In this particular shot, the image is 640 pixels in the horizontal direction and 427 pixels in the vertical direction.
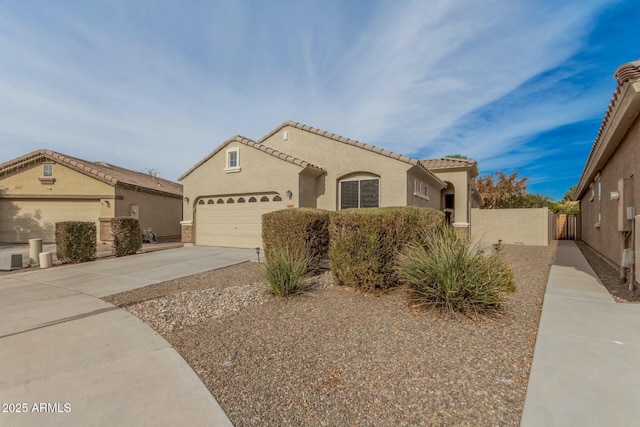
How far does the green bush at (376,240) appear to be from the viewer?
19.3 feet

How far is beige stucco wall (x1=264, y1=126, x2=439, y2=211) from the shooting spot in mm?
12133

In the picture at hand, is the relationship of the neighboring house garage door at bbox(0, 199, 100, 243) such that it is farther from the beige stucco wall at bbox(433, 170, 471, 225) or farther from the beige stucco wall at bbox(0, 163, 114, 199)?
the beige stucco wall at bbox(433, 170, 471, 225)

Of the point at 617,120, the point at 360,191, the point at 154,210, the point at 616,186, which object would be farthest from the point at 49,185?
the point at 616,186

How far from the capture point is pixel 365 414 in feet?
8.13

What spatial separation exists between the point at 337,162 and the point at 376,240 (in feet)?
26.7

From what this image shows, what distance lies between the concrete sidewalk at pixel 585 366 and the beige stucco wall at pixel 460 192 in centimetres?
1264

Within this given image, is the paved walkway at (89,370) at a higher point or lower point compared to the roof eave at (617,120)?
lower

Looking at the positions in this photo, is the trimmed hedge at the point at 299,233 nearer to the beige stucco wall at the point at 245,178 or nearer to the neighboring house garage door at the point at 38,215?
the beige stucco wall at the point at 245,178

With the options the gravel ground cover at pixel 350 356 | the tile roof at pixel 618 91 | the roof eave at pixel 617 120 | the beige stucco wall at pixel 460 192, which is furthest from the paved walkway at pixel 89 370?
→ the beige stucco wall at pixel 460 192

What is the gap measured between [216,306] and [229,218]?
9696 millimetres

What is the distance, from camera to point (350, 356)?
3451mm

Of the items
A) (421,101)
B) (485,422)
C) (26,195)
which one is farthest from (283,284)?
(26,195)

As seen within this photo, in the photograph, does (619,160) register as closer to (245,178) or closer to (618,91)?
(618,91)

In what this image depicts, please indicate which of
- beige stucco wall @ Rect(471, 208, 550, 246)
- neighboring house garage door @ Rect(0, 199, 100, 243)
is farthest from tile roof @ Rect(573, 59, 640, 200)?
neighboring house garage door @ Rect(0, 199, 100, 243)
